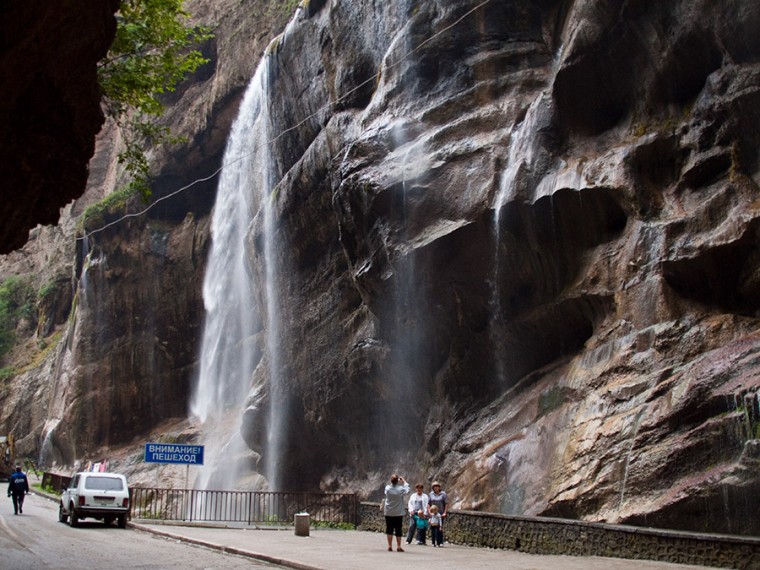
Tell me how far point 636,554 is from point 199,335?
3375 cm

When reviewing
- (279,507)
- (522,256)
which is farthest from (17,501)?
(522,256)

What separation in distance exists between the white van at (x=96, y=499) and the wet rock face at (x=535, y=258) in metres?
7.51

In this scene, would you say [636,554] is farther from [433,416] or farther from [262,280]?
[262,280]

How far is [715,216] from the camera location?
15508mm

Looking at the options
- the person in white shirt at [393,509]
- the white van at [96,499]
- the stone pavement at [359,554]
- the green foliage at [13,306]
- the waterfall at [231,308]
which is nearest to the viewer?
the stone pavement at [359,554]

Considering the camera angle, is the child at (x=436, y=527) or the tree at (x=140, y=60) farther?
the child at (x=436, y=527)

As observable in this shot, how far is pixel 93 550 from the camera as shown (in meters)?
14.1

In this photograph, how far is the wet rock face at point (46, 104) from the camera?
798 centimetres

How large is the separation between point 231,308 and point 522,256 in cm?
2245

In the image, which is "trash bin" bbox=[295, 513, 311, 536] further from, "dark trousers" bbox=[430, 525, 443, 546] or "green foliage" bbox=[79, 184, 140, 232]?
"green foliage" bbox=[79, 184, 140, 232]

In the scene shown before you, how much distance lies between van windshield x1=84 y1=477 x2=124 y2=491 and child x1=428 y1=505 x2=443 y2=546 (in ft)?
30.4

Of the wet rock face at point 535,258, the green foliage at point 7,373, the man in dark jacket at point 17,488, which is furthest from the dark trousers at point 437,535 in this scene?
the green foliage at point 7,373

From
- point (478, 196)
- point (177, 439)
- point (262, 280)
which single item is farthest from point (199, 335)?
point (478, 196)

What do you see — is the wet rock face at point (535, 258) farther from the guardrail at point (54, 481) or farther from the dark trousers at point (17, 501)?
the guardrail at point (54, 481)
